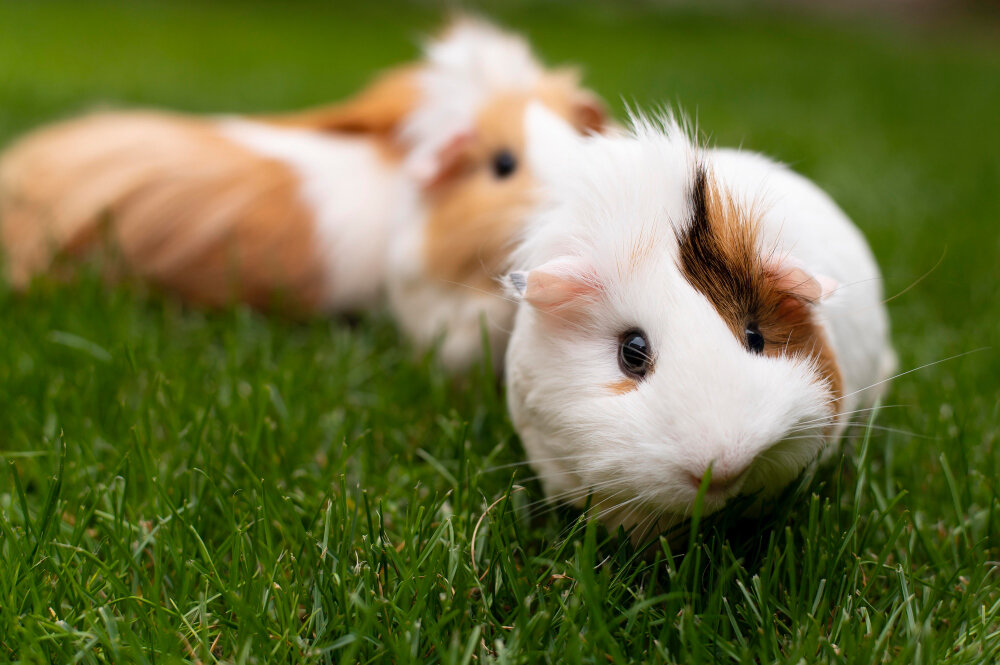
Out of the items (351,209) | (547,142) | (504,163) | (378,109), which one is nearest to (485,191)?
(504,163)

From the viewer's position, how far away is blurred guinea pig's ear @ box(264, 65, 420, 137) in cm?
278

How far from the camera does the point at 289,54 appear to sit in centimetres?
720

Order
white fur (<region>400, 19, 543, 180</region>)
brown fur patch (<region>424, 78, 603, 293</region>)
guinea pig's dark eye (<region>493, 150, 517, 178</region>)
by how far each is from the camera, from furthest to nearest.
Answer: white fur (<region>400, 19, 543, 180</region>), guinea pig's dark eye (<region>493, 150, 517, 178</region>), brown fur patch (<region>424, 78, 603, 293</region>)

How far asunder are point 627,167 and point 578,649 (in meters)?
0.76

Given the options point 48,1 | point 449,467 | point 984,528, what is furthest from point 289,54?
point 984,528

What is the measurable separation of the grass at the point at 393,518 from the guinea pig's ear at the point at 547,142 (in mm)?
286

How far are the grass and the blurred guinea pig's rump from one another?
14 centimetres

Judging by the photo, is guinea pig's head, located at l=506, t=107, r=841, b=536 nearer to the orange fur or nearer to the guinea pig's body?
the guinea pig's body

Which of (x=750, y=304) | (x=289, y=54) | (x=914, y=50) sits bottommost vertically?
(x=750, y=304)

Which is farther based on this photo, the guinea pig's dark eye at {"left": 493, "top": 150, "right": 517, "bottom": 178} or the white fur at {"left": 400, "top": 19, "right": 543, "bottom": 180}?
the white fur at {"left": 400, "top": 19, "right": 543, "bottom": 180}

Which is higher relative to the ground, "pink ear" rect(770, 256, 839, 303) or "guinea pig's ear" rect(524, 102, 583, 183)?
"guinea pig's ear" rect(524, 102, 583, 183)

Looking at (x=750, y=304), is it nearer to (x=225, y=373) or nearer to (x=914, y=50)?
(x=225, y=373)

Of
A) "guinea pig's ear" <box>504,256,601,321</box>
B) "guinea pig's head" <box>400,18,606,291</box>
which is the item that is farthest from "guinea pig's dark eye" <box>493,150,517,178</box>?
"guinea pig's ear" <box>504,256,601,321</box>

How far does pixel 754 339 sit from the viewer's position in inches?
55.2
